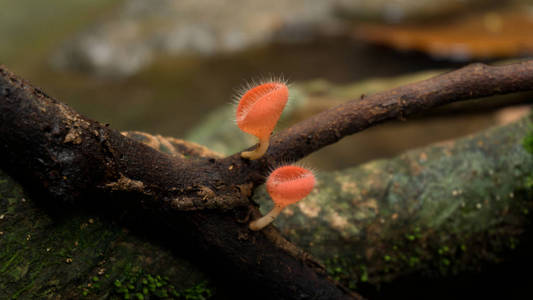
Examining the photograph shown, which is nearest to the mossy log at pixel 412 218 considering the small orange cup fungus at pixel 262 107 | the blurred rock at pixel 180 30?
the small orange cup fungus at pixel 262 107

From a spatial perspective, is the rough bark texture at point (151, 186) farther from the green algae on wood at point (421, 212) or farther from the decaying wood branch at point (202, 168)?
the green algae on wood at point (421, 212)

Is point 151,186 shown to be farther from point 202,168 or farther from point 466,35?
point 466,35

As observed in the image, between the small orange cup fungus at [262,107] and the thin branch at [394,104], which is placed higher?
the thin branch at [394,104]

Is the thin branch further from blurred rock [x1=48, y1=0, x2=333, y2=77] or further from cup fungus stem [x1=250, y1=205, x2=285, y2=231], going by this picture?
blurred rock [x1=48, y1=0, x2=333, y2=77]

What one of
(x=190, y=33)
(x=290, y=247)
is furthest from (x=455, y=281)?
Answer: (x=190, y=33)

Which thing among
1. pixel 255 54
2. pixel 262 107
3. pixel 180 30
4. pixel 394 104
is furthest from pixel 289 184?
pixel 180 30

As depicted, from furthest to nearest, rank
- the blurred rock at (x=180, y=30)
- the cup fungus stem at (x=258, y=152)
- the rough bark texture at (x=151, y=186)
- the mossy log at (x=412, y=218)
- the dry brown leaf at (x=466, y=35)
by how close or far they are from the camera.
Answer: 1. the blurred rock at (x=180, y=30)
2. the dry brown leaf at (x=466, y=35)
3. the mossy log at (x=412, y=218)
4. the cup fungus stem at (x=258, y=152)
5. the rough bark texture at (x=151, y=186)
